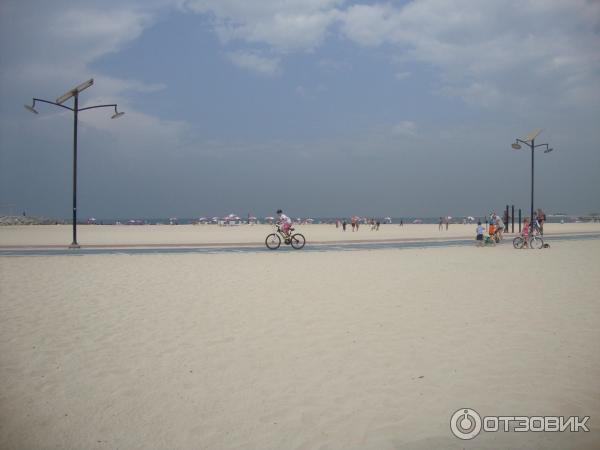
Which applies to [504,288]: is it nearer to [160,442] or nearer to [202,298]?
[202,298]

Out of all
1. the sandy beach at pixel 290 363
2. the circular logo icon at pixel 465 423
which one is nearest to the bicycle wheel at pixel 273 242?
the sandy beach at pixel 290 363

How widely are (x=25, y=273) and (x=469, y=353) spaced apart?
12.7 meters

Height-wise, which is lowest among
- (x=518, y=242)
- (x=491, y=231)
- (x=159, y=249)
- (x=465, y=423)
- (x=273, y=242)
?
(x=465, y=423)

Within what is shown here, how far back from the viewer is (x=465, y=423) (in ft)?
13.0

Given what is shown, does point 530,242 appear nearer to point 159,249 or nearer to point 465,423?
point 159,249

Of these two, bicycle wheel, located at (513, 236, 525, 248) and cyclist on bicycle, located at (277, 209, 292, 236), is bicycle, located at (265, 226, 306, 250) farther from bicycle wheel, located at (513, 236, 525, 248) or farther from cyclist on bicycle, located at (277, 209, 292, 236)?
bicycle wheel, located at (513, 236, 525, 248)

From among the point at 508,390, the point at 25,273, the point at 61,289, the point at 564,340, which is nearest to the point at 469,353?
the point at 508,390

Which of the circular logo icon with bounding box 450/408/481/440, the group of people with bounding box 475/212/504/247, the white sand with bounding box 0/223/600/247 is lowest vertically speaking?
the circular logo icon with bounding box 450/408/481/440

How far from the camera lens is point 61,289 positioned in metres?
10.6

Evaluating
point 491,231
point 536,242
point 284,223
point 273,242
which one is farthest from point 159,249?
point 536,242

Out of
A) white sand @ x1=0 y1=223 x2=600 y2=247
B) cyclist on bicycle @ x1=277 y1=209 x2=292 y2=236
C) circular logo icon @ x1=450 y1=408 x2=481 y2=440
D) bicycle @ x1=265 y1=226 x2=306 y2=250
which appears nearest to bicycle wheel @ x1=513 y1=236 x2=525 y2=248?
bicycle @ x1=265 y1=226 x2=306 y2=250

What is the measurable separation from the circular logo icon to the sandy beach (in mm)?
71

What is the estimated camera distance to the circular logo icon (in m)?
3.82

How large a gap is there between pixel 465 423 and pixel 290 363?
2.21 m
